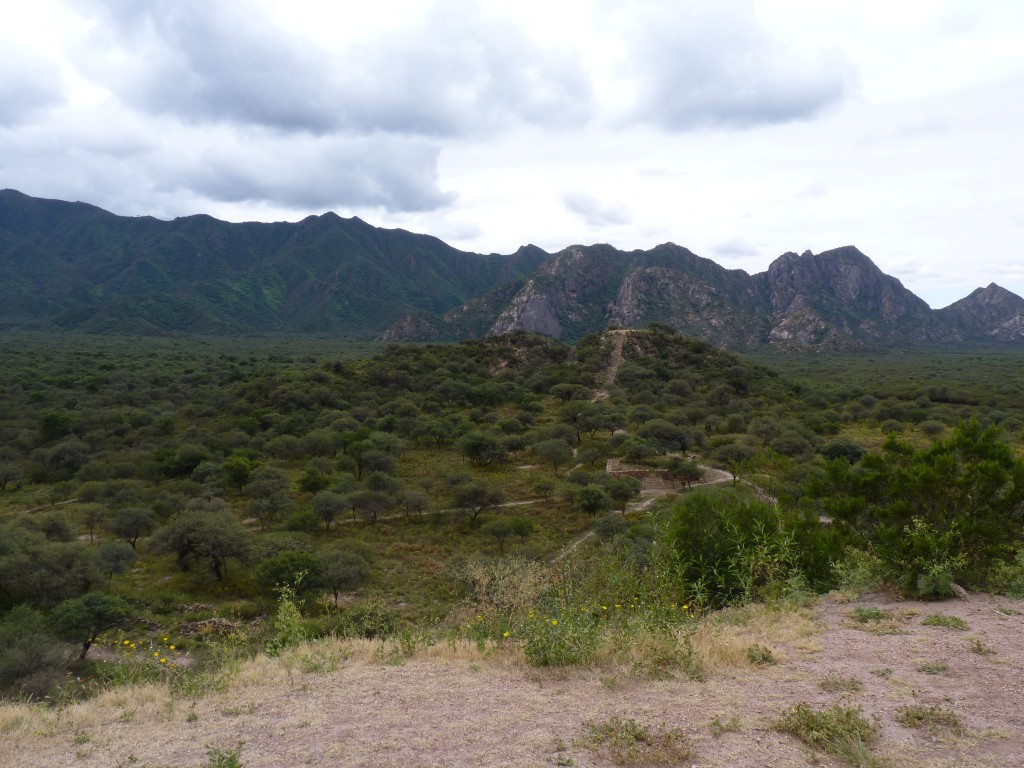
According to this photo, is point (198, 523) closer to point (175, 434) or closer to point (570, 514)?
point (570, 514)

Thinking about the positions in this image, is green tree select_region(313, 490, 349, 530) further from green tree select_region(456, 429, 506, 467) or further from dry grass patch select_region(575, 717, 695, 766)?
dry grass patch select_region(575, 717, 695, 766)

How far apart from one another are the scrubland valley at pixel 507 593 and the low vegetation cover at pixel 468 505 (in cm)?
10

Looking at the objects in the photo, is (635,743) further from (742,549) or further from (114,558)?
(114,558)

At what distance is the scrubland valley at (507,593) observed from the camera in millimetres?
4988

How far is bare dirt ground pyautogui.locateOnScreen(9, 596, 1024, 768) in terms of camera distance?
452 cm

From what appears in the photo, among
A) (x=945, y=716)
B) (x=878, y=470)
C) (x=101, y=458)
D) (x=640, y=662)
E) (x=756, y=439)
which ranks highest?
(x=878, y=470)

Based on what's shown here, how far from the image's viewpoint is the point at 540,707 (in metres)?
5.35

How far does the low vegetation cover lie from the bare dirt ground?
44 centimetres

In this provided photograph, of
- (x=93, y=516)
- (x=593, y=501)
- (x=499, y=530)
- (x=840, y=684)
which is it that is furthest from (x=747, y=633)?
(x=93, y=516)

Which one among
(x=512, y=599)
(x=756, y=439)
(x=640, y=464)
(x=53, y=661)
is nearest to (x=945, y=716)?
(x=512, y=599)

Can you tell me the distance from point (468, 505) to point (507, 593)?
23806 mm

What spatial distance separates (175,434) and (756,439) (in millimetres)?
50663

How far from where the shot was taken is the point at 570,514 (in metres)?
32.4

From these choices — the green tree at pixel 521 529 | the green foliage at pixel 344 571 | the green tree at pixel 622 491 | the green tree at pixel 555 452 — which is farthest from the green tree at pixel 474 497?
the green tree at pixel 555 452
